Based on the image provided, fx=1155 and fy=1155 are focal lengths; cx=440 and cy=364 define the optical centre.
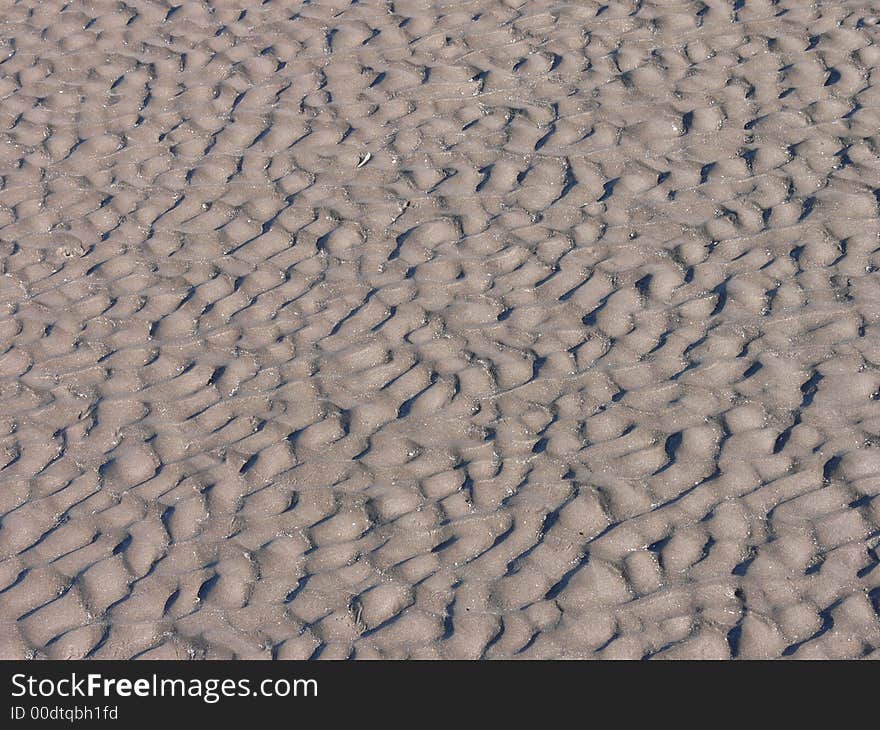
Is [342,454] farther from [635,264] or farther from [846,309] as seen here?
[846,309]

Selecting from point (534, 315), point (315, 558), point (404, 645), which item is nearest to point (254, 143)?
point (534, 315)

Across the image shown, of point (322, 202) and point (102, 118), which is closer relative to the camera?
point (322, 202)

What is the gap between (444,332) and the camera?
16.6 ft

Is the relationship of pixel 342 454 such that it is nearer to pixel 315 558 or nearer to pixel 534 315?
pixel 315 558

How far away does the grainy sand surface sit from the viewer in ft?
13.3

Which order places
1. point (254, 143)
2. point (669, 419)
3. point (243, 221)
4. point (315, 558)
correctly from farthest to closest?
point (254, 143) → point (243, 221) → point (669, 419) → point (315, 558)

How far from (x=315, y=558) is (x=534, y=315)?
1.55m

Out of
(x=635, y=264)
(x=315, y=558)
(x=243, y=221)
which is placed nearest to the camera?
(x=315, y=558)

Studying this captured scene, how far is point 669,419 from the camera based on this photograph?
179 inches

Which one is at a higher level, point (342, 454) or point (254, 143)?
point (254, 143)

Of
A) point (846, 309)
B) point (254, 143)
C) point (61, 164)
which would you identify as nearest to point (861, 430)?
point (846, 309)

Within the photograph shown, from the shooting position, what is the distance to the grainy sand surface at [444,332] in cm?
405
